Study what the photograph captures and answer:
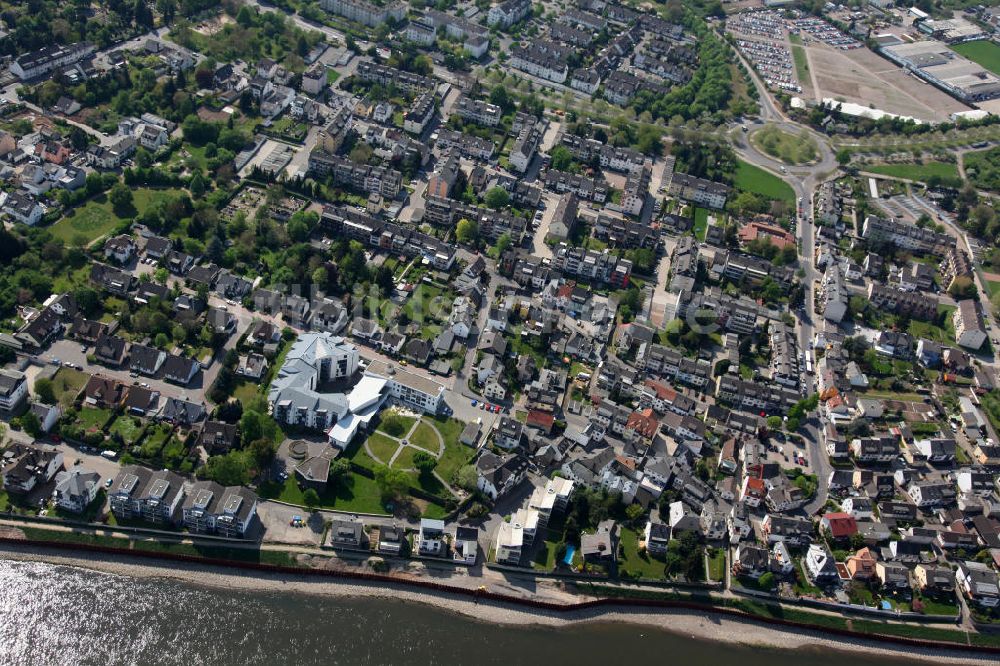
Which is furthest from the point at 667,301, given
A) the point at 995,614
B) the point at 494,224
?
the point at 995,614

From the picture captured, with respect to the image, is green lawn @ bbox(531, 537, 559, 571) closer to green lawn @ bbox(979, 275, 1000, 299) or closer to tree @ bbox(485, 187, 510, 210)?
tree @ bbox(485, 187, 510, 210)

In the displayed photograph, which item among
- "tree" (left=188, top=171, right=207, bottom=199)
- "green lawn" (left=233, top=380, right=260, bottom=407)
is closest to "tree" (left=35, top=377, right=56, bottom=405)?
"green lawn" (left=233, top=380, right=260, bottom=407)

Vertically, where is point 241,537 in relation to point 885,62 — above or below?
below

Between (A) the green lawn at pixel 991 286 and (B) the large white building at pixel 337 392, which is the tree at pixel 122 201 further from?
(A) the green lawn at pixel 991 286

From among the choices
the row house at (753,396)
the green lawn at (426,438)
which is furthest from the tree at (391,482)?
the row house at (753,396)

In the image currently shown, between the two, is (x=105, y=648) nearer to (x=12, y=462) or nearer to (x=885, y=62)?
(x=12, y=462)

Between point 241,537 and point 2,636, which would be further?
point 241,537
